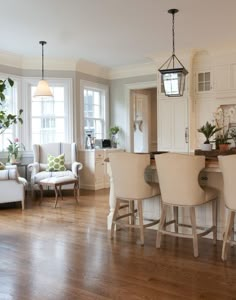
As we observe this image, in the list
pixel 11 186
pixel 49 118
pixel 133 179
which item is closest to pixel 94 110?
pixel 49 118

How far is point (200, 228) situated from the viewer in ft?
11.9

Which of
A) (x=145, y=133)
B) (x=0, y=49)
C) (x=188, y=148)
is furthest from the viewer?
(x=145, y=133)

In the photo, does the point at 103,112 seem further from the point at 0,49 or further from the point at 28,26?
the point at 28,26

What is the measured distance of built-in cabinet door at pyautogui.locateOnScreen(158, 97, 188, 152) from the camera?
22.4ft

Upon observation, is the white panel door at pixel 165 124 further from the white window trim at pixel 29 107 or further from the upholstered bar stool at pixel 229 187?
the upholstered bar stool at pixel 229 187

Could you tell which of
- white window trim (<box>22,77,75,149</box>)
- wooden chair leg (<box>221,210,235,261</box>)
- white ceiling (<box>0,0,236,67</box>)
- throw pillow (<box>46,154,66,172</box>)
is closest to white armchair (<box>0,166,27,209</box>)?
throw pillow (<box>46,154,66,172</box>)

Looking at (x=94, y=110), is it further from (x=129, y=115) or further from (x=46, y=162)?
(x=46, y=162)

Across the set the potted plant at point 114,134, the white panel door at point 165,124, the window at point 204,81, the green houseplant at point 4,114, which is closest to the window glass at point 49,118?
the green houseplant at point 4,114

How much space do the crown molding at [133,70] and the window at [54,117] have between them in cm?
147

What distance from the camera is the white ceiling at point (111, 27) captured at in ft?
14.2

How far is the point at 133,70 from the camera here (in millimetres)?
7953

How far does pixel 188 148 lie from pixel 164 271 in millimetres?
4273

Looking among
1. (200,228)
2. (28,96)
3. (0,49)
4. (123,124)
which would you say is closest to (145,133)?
(123,124)

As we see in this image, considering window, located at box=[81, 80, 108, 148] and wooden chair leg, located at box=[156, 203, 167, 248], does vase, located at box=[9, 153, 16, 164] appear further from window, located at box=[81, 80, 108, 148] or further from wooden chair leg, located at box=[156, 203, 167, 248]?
wooden chair leg, located at box=[156, 203, 167, 248]
